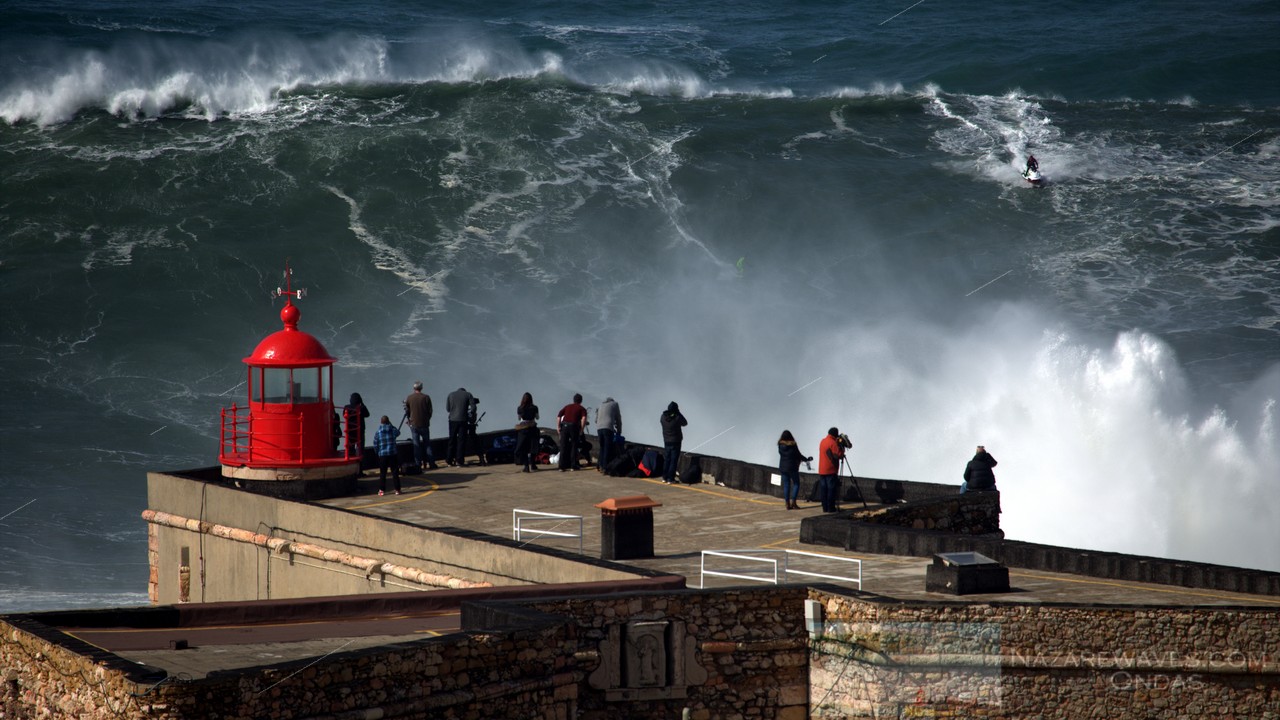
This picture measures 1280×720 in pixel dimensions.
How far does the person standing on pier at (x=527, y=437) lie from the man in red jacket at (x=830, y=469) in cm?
523

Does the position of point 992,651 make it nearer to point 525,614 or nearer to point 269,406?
point 525,614

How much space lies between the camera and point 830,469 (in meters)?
19.9

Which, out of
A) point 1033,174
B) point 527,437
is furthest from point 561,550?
point 1033,174

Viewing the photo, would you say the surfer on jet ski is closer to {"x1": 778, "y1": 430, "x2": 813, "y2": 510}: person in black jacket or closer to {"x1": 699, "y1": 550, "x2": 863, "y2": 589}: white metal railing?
{"x1": 778, "y1": 430, "x2": 813, "y2": 510}: person in black jacket

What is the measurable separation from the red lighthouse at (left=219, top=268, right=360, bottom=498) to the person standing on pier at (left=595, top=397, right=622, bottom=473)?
3.69m

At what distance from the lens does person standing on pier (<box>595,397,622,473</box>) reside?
22859 mm

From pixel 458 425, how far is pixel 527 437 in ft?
3.70

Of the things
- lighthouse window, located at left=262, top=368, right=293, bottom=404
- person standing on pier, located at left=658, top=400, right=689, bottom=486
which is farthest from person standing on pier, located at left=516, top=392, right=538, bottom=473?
lighthouse window, located at left=262, top=368, right=293, bottom=404

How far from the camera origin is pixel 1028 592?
15.6 meters

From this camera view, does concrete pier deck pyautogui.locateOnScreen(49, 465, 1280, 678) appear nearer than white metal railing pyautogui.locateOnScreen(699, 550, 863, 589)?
Yes

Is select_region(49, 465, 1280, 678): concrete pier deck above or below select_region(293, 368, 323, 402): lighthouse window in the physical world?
below

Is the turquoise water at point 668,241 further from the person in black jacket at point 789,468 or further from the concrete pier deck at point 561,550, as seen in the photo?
the concrete pier deck at point 561,550

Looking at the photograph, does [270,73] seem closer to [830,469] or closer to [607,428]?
[607,428]

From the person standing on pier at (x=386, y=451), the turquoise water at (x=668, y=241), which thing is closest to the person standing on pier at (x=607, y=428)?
the person standing on pier at (x=386, y=451)
